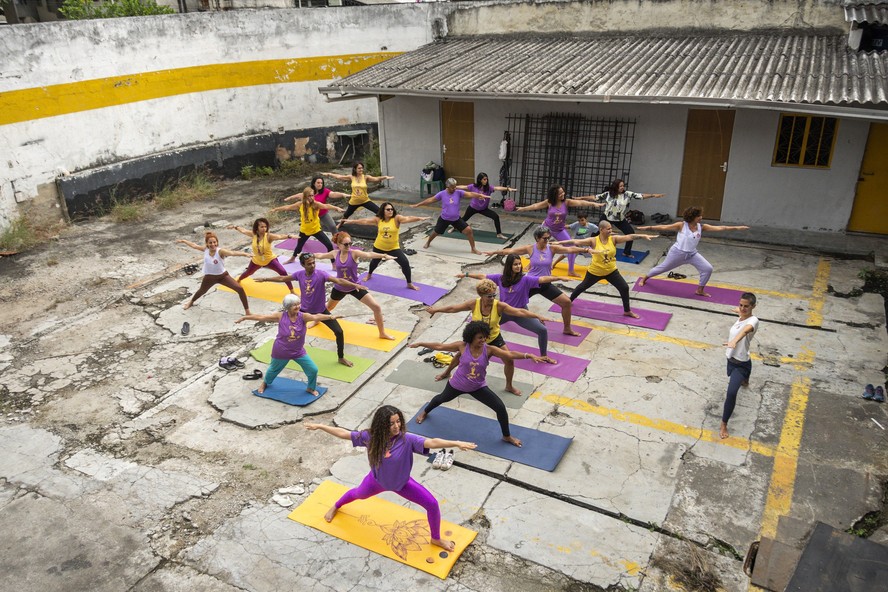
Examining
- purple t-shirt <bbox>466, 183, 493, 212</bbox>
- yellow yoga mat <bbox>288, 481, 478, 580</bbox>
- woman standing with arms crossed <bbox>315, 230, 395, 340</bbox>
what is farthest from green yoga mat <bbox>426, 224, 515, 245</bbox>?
yellow yoga mat <bbox>288, 481, 478, 580</bbox>

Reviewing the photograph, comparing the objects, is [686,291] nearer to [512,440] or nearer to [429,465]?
[512,440]

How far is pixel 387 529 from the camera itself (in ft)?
19.2

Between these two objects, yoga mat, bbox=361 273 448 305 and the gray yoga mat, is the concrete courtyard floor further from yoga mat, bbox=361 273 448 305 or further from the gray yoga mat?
yoga mat, bbox=361 273 448 305

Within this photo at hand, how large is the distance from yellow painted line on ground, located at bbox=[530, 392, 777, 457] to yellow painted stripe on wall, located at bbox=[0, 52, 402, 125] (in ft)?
39.5

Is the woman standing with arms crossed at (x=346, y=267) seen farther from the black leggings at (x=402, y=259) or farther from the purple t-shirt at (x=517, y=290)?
the purple t-shirt at (x=517, y=290)

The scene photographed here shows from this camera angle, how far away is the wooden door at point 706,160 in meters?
12.9

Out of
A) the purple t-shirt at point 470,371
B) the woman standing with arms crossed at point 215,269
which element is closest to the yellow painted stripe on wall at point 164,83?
the woman standing with arms crossed at point 215,269

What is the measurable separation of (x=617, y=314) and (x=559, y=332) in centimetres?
110

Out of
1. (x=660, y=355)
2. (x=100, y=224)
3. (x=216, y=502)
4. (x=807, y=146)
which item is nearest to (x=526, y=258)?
(x=660, y=355)

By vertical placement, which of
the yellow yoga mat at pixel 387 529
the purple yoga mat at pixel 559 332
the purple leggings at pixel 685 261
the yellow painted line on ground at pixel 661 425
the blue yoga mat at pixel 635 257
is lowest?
the yellow yoga mat at pixel 387 529

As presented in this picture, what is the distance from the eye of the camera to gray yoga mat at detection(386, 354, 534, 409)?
25.7ft

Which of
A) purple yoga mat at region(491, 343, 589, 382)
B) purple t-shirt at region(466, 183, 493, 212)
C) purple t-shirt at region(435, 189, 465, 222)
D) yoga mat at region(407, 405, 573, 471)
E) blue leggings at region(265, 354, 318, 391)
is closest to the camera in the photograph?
yoga mat at region(407, 405, 573, 471)

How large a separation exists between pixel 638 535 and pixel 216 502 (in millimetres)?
3892

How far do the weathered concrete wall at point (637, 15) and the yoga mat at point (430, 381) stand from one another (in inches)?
408
